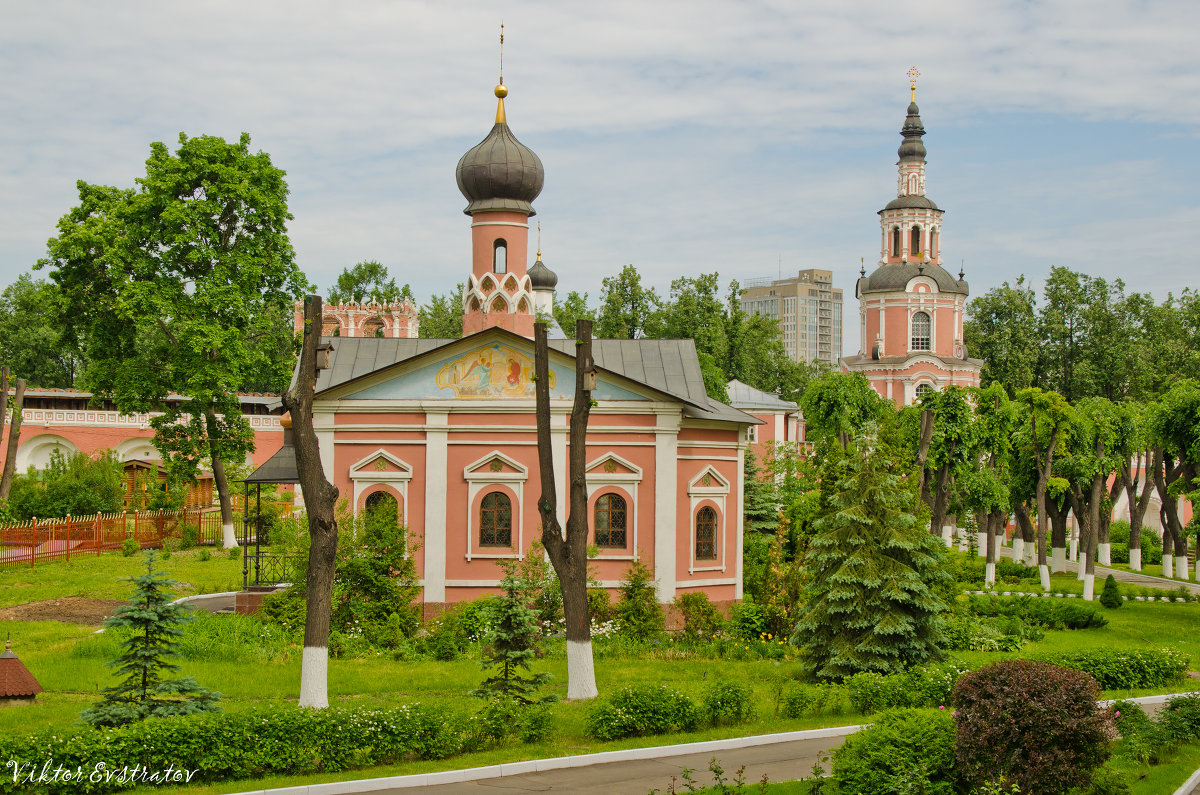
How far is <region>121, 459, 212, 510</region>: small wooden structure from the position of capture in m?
35.8

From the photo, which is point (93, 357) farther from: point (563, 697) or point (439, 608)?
point (563, 697)

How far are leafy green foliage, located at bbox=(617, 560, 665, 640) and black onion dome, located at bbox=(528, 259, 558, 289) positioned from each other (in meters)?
30.4

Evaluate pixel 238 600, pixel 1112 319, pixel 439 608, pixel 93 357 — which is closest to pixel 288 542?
pixel 238 600

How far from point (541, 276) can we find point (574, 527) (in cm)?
3562

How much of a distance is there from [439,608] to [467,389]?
422 centimetres

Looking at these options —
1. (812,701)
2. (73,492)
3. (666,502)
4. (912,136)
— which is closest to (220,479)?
(73,492)

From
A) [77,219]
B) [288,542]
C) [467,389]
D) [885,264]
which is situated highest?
[885,264]

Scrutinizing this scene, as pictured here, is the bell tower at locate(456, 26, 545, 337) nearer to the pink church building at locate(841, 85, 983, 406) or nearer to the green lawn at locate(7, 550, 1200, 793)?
the green lawn at locate(7, 550, 1200, 793)

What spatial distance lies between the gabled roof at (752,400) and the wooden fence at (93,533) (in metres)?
25.6

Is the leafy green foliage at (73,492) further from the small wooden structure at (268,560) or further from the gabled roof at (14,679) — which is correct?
the gabled roof at (14,679)

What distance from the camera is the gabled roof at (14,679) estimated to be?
519 inches

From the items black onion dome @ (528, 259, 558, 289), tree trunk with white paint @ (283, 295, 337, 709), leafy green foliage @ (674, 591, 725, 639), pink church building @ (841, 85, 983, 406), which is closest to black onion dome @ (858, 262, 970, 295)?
pink church building @ (841, 85, 983, 406)

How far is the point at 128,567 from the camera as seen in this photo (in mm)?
26094

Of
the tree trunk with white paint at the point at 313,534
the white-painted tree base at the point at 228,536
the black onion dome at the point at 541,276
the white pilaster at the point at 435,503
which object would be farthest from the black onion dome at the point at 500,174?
the black onion dome at the point at 541,276
